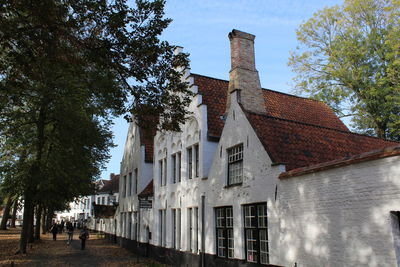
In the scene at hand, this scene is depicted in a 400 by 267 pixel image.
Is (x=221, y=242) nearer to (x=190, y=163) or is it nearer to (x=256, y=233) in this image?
(x=256, y=233)

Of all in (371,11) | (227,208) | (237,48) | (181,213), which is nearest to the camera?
(227,208)

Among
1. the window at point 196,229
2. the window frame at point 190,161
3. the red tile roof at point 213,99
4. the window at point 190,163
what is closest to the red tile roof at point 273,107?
the red tile roof at point 213,99

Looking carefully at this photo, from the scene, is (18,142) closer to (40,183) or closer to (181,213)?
(40,183)

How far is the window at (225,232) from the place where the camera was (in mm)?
13312

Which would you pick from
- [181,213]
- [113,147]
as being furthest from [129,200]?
[181,213]

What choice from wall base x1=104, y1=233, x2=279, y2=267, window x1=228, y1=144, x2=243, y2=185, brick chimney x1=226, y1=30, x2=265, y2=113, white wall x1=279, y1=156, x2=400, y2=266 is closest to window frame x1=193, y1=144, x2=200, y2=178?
window x1=228, y1=144, x2=243, y2=185

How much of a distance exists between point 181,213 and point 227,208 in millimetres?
4574

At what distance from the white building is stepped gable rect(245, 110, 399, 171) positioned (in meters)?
0.05

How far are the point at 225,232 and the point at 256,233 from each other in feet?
7.13

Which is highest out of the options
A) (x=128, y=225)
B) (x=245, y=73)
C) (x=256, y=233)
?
(x=245, y=73)

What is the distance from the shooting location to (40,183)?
21531mm

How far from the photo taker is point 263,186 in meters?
11.5

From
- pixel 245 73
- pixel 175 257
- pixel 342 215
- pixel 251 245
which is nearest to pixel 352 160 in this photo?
pixel 342 215

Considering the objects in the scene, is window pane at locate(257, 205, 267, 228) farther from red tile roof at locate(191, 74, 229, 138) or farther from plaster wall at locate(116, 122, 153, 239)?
plaster wall at locate(116, 122, 153, 239)
